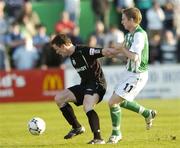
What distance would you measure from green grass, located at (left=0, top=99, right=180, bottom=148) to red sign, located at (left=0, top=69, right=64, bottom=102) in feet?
5.31

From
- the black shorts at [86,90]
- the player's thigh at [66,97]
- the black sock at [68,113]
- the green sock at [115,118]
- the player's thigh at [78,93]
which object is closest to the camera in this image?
the green sock at [115,118]

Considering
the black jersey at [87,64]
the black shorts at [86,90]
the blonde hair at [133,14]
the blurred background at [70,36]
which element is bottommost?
the blurred background at [70,36]

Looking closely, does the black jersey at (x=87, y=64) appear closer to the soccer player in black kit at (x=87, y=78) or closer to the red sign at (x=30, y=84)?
the soccer player in black kit at (x=87, y=78)

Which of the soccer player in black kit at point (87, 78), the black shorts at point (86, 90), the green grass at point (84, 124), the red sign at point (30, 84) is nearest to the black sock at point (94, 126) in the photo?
the soccer player in black kit at point (87, 78)

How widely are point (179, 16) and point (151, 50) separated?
210 centimetres

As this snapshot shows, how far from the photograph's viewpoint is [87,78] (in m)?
12.5

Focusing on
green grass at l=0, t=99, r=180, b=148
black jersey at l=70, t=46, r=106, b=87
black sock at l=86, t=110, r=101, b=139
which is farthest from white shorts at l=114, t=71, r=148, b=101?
green grass at l=0, t=99, r=180, b=148

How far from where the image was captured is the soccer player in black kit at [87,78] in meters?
12.0

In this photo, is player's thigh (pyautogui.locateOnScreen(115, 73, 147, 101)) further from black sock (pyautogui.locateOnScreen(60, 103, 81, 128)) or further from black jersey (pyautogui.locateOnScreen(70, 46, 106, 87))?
black sock (pyautogui.locateOnScreen(60, 103, 81, 128))

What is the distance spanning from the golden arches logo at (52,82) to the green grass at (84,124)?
1.73m

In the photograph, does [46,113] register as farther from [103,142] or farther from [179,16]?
[179,16]

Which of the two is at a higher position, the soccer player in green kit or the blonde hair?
the blonde hair

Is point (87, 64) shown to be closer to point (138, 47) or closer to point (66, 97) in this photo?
point (66, 97)

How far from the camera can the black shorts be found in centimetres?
1232
